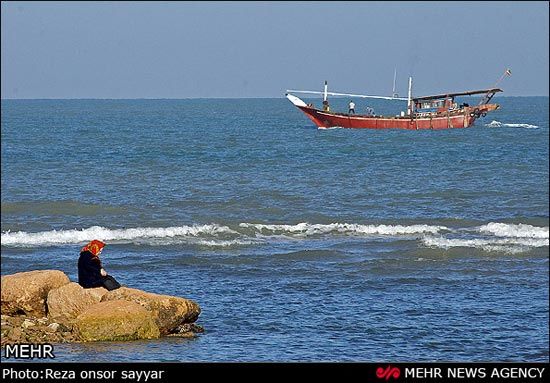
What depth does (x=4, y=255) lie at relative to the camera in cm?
2228

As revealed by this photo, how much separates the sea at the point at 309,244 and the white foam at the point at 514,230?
102 mm

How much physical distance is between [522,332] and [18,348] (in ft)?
24.0

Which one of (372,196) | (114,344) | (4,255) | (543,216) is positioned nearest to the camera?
(114,344)

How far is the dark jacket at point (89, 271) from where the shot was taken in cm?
1491

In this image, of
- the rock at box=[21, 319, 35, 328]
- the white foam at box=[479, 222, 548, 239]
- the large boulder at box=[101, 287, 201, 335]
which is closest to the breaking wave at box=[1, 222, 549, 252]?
the white foam at box=[479, 222, 548, 239]

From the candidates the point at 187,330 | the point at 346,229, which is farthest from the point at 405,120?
the point at 187,330

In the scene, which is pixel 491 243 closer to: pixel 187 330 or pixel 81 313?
pixel 187 330

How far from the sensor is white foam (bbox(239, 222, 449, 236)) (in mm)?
26594

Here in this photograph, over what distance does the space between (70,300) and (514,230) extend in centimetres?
1545

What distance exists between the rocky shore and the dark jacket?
0.23m
